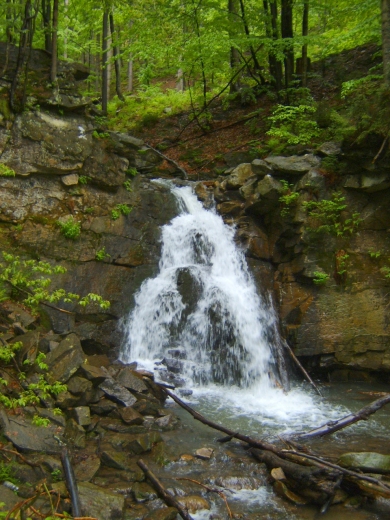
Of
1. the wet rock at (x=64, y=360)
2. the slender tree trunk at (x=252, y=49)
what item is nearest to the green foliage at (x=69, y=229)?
the wet rock at (x=64, y=360)

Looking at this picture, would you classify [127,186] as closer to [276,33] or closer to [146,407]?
[146,407]

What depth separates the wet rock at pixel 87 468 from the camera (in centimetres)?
530

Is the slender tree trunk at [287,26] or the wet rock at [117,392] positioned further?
the slender tree trunk at [287,26]

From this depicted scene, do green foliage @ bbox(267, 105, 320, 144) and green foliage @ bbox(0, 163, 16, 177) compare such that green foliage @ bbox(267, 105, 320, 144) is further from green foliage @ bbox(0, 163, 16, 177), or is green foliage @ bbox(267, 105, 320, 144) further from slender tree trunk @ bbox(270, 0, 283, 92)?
green foliage @ bbox(0, 163, 16, 177)

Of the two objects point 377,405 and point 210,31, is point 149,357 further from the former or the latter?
point 210,31

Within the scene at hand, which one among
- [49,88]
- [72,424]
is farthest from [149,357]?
[49,88]

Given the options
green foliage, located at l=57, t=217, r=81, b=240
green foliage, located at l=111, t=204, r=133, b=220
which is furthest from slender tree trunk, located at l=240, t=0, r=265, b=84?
green foliage, located at l=57, t=217, r=81, b=240

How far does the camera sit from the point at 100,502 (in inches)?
185

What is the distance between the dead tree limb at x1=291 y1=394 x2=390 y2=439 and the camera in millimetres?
6348

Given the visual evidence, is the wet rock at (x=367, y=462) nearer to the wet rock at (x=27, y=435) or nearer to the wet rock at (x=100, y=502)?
the wet rock at (x=100, y=502)

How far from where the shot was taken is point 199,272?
10.7 metres

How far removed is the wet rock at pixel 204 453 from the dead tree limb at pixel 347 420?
1.48 meters

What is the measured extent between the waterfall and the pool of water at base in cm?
72

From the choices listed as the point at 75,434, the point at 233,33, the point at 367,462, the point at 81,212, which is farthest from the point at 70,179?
the point at 233,33
